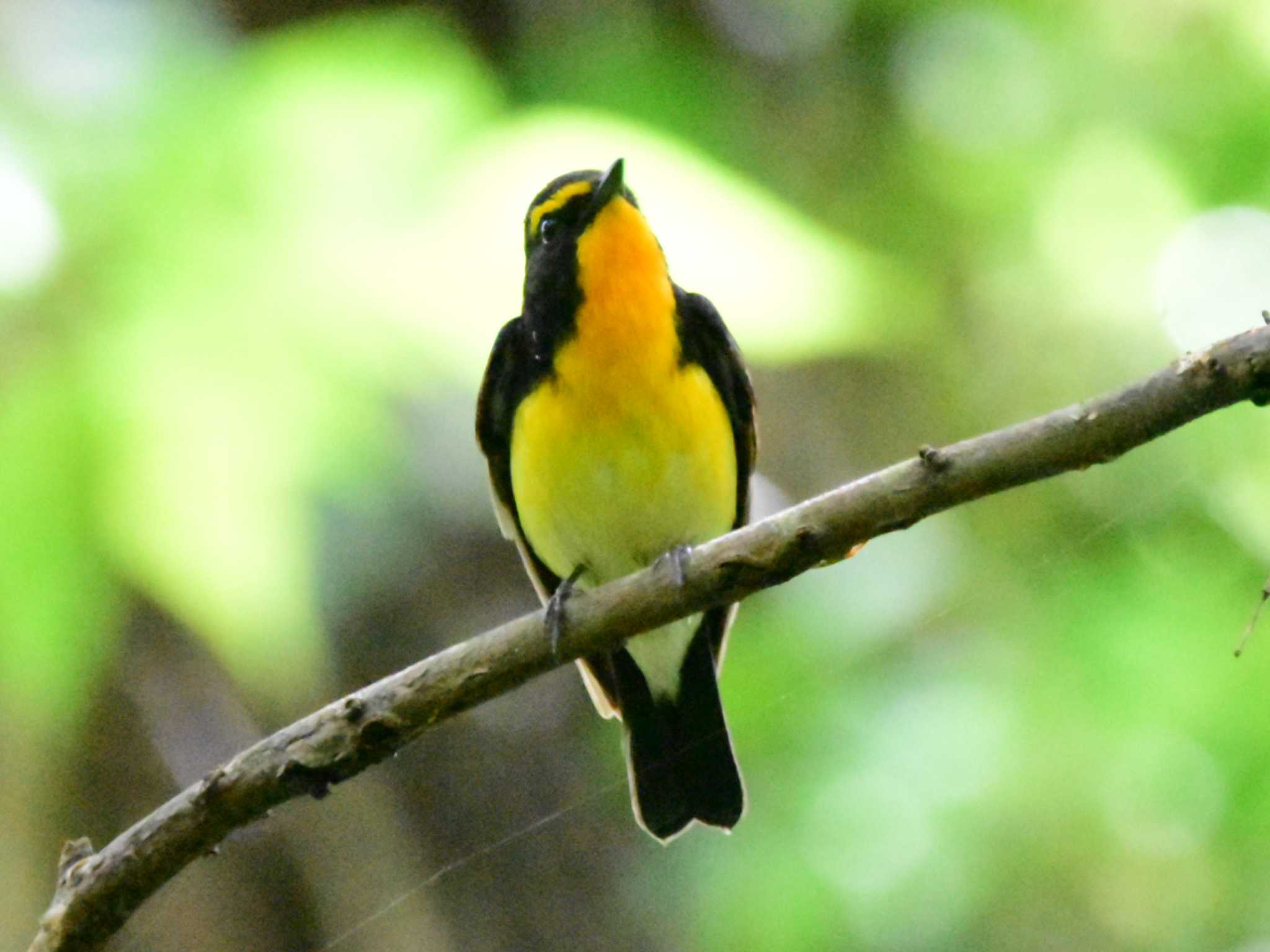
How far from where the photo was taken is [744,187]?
9.52 ft

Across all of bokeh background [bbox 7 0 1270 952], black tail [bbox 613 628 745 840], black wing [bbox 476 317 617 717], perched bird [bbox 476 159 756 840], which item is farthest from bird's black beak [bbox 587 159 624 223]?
black tail [bbox 613 628 745 840]

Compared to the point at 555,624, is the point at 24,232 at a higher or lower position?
higher

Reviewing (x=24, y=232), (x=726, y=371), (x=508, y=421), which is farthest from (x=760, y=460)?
(x=24, y=232)

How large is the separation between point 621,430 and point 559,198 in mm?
635

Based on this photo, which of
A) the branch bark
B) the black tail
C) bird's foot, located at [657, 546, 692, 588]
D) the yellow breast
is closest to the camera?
the branch bark

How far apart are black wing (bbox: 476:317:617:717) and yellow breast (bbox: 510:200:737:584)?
0.07 meters

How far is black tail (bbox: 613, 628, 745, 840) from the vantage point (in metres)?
3.34

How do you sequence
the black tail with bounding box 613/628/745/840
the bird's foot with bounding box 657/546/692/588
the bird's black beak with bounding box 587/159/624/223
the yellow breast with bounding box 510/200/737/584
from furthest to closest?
the black tail with bounding box 613/628/745/840, the bird's black beak with bounding box 587/159/624/223, the yellow breast with bounding box 510/200/737/584, the bird's foot with bounding box 657/546/692/588

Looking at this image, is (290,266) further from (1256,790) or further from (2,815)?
(1256,790)

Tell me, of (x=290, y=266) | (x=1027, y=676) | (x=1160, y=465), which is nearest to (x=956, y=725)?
(x=1027, y=676)

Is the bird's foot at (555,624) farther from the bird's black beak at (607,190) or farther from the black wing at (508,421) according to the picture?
the bird's black beak at (607,190)

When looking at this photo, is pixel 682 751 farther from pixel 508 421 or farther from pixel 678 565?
pixel 678 565

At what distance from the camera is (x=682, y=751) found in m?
3.52

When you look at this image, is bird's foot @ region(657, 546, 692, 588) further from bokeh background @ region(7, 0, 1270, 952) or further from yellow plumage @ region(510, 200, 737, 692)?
yellow plumage @ region(510, 200, 737, 692)
